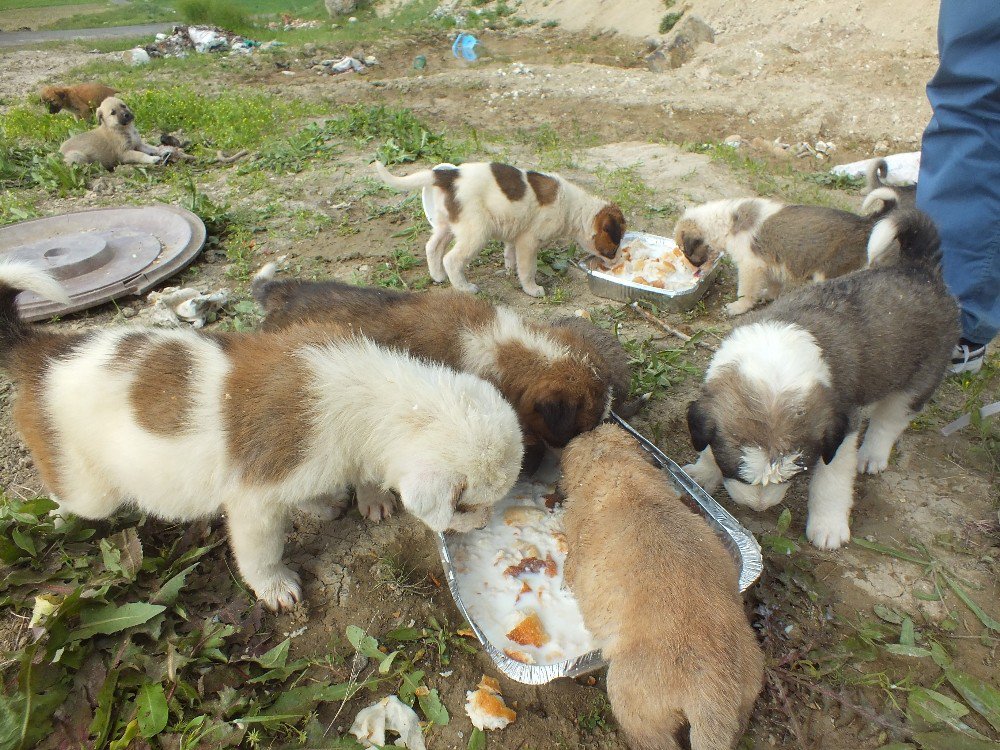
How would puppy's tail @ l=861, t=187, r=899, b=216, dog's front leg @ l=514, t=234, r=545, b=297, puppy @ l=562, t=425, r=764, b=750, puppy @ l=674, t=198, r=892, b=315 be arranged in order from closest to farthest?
puppy @ l=562, t=425, r=764, b=750 < puppy's tail @ l=861, t=187, r=899, b=216 < puppy @ l=674, t=198, r=892, b=315 < dog's front leg @ l=514, t=234, r=545, b=297

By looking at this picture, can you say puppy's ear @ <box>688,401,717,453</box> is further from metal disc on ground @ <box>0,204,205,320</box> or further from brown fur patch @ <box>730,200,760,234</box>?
metal disc on ground @ <box>0,204,205,320</box>

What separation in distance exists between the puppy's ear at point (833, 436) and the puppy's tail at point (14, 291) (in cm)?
446

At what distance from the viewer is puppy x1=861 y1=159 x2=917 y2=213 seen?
222 inches

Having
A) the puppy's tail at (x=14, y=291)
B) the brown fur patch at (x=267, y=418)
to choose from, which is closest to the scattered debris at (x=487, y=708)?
the brown fur patch at (x=267, y=418)

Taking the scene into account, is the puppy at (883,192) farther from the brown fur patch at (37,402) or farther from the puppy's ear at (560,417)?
the brown fur patch at (37,402)

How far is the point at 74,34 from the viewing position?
3092 centimetres

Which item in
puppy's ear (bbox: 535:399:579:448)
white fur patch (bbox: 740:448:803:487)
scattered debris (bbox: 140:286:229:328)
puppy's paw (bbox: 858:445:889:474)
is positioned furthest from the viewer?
scattered debris (bbox: 140:286:229:328)

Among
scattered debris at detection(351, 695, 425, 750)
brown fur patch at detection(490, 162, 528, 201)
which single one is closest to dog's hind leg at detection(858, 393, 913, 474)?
scattered debris at detection(351, 695, 425, 750)

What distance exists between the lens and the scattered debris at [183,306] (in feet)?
18.9

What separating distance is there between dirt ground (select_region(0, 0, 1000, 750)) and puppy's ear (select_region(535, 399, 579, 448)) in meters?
1.11

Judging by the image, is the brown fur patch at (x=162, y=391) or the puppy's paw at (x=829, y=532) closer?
the brown fur patch at (x=162, y=391)

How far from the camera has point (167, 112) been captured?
13078 mm

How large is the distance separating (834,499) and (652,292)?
2940 mm

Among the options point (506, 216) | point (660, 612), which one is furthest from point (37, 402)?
point (506, 216)
